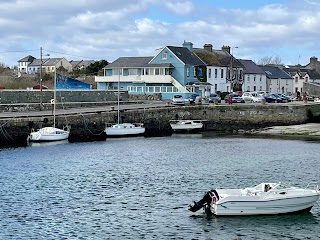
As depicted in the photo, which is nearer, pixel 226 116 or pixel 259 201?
pixel 259 201

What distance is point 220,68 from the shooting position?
100375 mm

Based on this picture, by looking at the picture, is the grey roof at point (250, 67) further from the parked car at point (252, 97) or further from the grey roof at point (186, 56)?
the parked car at point (252, 97)

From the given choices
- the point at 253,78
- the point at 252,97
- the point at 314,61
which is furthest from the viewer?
the point at 314,61

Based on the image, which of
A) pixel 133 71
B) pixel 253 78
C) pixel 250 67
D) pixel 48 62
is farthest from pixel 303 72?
pixel 48 62

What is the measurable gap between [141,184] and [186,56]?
206ft

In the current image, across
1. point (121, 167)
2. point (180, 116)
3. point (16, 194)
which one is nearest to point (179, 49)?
point (180, 116)

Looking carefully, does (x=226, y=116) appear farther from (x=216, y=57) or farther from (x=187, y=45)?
(x=216, y=57)

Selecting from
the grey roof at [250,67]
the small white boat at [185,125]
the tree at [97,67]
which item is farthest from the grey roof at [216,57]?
the small white boat at [185,125]

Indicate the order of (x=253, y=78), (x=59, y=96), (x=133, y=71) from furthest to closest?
(x=253, y=78), (x=133, y=71), (x=59, y=96)

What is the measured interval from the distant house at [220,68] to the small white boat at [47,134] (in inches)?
1731

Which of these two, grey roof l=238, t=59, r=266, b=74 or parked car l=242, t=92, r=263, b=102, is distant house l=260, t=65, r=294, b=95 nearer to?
grey roof l=238, t=59, r=266, b=74

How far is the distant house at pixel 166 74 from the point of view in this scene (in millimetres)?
93062

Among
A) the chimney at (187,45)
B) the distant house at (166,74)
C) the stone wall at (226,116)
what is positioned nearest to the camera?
the stone wall at (226,116)

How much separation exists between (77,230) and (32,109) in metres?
44.4
